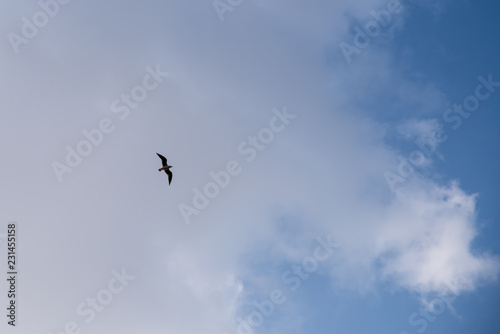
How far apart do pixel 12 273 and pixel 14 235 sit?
5125mm

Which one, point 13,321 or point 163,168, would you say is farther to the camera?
point 163,168

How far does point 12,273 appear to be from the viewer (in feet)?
199

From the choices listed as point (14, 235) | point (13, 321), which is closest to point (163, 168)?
point (14, 235)

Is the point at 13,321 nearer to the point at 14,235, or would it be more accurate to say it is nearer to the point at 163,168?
the point at 14,235

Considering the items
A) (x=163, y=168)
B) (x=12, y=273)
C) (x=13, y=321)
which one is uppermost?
(x=163, y=168)

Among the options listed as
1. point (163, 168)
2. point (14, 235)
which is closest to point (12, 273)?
point (14, 235)

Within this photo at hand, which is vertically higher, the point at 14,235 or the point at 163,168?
the point at 163,168

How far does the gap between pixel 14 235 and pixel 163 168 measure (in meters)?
22.2

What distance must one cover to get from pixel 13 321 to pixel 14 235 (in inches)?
445

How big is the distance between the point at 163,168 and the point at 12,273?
24.8 metres

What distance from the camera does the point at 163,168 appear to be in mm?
65500

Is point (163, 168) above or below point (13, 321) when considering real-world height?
above

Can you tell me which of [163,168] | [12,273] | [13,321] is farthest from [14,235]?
[163,168]

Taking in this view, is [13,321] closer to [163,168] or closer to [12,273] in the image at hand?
[12,273]
